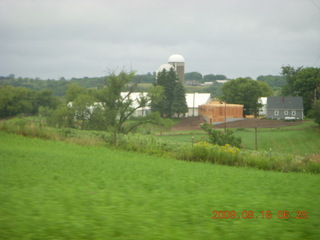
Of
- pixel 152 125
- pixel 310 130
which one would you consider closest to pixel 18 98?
pixel 152 125

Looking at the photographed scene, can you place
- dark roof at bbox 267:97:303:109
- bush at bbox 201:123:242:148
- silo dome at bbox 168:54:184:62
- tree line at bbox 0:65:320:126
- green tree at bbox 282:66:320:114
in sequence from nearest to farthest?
bush at bbox 201:123:242:148 → tree line at bbox 0:65:320:126 → dark roof at bbox 267:97:303:109 → green tree at bbox 282:66:320:114 → silo dome at bbox 168:54:184:62

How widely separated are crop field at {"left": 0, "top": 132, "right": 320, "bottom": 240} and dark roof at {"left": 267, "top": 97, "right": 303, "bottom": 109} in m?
69.3

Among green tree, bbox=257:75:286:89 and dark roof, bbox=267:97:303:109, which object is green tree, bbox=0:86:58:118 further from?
green tree, bbox=257:75:286:89

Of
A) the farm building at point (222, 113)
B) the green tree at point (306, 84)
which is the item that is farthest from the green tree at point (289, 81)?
the farm building at point (222, 113)

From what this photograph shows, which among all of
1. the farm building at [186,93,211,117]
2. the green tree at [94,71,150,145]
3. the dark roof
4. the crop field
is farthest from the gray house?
the crop field

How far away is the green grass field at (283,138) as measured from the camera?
44.6 metres

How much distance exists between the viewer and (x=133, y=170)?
14.3 m

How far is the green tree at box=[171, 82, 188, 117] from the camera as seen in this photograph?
82688 millimetres

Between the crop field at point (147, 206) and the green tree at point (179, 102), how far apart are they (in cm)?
6945

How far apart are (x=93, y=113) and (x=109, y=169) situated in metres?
37.6

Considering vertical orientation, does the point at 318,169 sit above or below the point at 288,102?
below

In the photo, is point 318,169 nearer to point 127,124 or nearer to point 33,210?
point 33,210

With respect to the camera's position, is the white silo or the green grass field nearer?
the green grass field

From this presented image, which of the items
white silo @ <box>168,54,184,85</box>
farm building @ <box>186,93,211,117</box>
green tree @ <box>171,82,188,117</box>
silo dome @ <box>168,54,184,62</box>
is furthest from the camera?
silo dome @ <box>168,54,184,62</box>
